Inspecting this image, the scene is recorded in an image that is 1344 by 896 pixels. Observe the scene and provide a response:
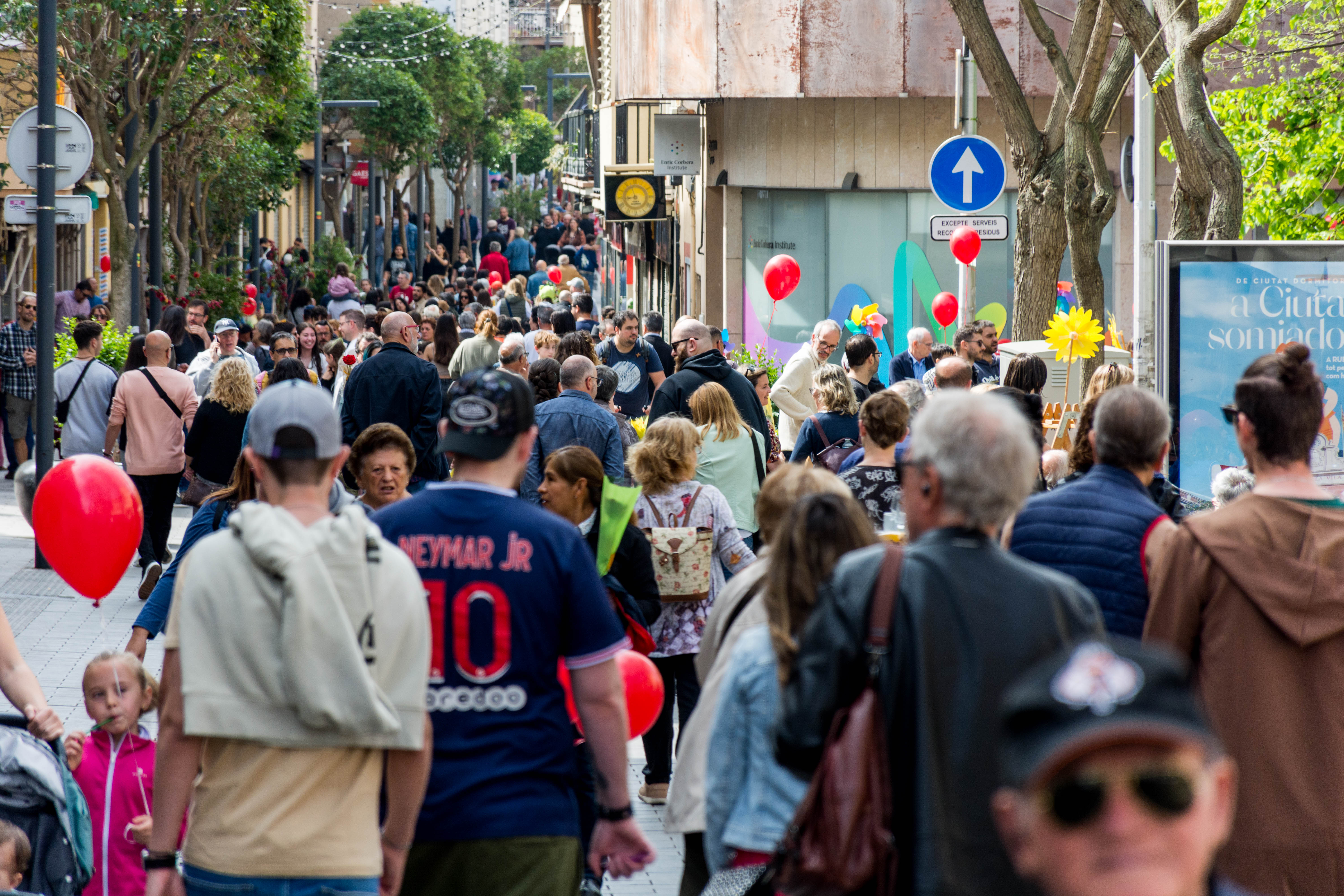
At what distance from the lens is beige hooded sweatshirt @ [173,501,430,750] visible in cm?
332

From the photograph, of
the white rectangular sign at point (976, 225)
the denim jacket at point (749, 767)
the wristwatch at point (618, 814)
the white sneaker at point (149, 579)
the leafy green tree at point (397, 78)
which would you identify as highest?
the leafy green tree at point (397, 78)

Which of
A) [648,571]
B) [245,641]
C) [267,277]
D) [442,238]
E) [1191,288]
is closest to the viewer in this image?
[245,641]

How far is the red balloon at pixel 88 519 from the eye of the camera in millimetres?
6957

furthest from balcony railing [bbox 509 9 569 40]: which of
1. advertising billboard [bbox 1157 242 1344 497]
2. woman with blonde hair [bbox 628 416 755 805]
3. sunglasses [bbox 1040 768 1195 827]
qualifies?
sunglasses [bbox 1040 768 1195 827]

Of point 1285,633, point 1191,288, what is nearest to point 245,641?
point 1285,633

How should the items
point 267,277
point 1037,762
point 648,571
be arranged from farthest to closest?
→ point 267,277
point 648,571
point 1037,762

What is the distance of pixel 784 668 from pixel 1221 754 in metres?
1.80

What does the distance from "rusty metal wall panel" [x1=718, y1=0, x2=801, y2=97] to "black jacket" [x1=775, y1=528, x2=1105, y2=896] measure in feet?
64.8

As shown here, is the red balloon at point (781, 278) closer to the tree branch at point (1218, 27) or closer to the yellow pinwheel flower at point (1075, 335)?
the yellow pinwheel flower at point (1075, 335)

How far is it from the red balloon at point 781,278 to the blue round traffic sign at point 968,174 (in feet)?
14.7

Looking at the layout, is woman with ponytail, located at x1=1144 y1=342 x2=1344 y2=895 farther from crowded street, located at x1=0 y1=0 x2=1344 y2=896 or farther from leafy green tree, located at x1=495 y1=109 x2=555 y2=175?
leafy green tree, located at x1=495 y1=109 x2=555 y2=175

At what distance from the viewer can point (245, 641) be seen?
3.36m

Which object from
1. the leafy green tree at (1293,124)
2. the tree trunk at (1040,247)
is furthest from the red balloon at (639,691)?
the leafy green tree at (1293,124)

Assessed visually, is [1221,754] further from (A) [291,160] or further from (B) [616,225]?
(B) [616,225]
